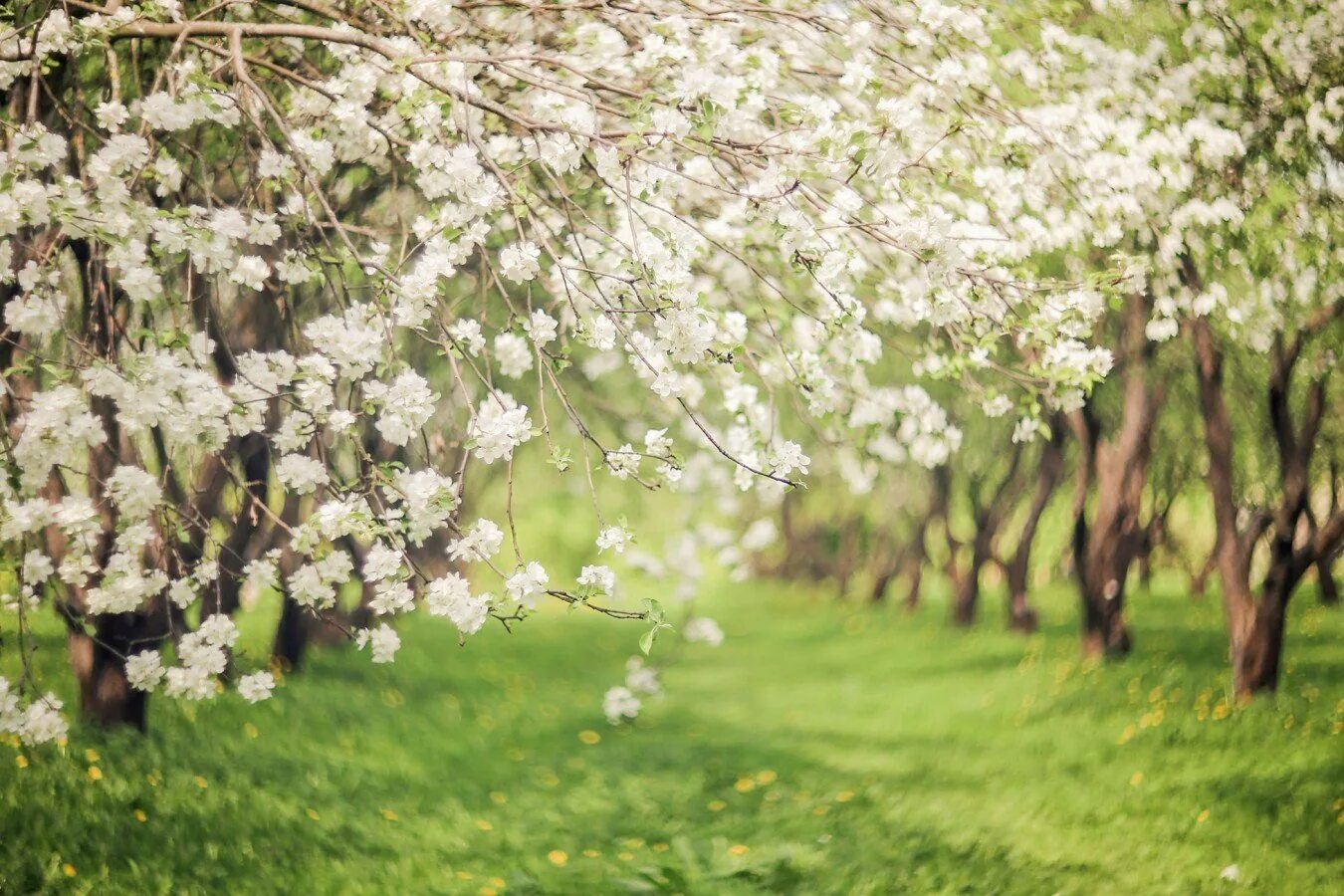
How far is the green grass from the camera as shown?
245 inches

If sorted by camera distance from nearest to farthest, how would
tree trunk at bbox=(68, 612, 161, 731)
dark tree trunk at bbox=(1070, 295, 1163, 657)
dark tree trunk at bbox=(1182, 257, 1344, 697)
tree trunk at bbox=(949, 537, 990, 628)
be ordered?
tree trunk at bbox=(68, 612, 161, 731), dark tree trunk at bbox=(1182, 257, 1344, 697), dark tree trunk at bbox=(1070, 295, 1163, 657), tree trunk at bbox=(949, 537, 990, 628)

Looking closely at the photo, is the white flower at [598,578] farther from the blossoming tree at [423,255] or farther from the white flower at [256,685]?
the white flower at [256,685]

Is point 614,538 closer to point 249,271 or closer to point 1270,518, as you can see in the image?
point 249,271

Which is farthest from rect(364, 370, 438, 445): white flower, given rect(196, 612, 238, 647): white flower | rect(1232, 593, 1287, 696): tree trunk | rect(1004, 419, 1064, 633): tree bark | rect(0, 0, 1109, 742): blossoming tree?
rect(1004, 419, 1064, 633): tree bark

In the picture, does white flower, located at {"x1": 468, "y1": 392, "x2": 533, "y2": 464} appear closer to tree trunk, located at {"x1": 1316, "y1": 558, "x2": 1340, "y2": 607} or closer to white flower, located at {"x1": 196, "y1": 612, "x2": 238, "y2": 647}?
white flower, located at {"x1": 196, "y1": 612, "x2": 238, "y2": 647}

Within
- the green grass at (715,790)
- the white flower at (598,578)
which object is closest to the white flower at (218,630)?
the white flower at (598,578)

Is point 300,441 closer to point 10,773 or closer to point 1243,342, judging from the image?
point 10,773

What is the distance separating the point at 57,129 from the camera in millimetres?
5754

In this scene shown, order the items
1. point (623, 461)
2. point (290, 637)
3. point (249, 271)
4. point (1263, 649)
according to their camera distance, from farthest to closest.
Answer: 1. point (290, 637)
2. point (1263, 649)
3. point (249, 271)
4. point (623, 461)

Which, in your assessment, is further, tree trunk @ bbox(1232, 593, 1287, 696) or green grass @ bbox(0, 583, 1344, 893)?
tree trunk @ bbox(1232, 593, 1287, 696)

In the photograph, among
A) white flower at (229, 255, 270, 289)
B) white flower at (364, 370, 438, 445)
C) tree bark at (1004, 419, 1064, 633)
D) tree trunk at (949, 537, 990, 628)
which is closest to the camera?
white flower at (364, 370, 438, 445)

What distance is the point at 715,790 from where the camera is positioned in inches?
351

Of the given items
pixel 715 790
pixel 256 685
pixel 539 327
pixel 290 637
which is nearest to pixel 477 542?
pixel 539 327

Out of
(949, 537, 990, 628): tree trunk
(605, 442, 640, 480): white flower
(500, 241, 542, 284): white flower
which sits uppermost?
(500, 241, 542, 284): white flower
